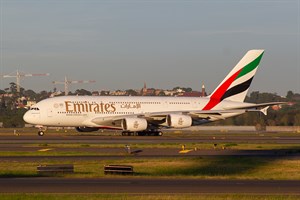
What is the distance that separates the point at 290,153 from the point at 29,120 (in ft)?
118

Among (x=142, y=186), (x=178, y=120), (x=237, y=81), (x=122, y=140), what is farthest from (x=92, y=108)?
(x=142, y=186)

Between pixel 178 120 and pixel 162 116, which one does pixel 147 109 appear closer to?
pixel 162 116

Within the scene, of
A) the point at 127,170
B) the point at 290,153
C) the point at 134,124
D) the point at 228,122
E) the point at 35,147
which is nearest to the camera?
the point at 127,170

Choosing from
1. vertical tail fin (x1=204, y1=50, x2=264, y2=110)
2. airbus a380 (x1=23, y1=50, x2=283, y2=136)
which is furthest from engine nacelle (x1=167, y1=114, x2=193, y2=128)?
vertical tail fin (x1=204, y1=50, x2=264, y2=110)

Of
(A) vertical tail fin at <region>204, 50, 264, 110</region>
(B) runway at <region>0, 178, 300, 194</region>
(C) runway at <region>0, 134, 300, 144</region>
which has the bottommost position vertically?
(B) runway at <region>0, 178, 300, 194</region>

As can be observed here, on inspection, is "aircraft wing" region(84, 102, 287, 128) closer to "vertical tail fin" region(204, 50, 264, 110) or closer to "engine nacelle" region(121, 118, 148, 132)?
"engine nacelle" region(121, 118, 148, 132)

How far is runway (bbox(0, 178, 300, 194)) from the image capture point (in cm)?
2702

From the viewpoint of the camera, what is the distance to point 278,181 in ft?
105

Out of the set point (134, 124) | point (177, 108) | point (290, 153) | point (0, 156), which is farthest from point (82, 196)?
point (177, 108)

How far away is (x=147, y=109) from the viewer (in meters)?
83.0

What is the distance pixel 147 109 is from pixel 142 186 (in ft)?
179

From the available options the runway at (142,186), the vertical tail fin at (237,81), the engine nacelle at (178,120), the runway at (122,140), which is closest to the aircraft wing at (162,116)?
the engine nacelle at (178,120)

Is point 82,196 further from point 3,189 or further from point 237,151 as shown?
point 237,151

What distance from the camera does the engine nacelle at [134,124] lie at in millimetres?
77625
